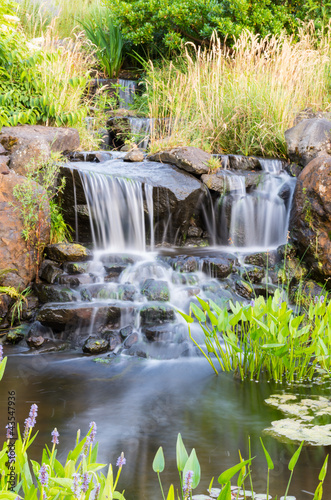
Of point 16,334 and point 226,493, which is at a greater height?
point 226,493

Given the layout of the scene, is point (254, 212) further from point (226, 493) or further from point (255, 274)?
point (226, 493)

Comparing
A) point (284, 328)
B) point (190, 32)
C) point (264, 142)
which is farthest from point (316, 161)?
point (190, 32)

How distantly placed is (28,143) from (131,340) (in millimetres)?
3040

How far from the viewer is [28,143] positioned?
21.1 feet

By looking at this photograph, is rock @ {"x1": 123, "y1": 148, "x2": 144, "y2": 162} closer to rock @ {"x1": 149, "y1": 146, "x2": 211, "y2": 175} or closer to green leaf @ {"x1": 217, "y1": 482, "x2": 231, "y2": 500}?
rock @ {"x1": 149, "y1": 146, "x2": 211, "y2": 175}

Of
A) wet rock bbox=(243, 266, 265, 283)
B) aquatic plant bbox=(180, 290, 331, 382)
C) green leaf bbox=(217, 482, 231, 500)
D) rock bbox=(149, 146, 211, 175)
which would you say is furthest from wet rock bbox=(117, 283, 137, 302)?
green leaf bbox=(217, 482, 231, 500)

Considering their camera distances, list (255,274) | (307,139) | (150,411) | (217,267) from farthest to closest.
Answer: (307,139) < (255,274) < (217,267) < (150,411)

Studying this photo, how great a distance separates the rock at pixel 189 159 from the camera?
704cm

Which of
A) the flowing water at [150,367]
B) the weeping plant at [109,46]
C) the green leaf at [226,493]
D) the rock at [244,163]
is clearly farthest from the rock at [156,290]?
the weeping plant at [109,46]

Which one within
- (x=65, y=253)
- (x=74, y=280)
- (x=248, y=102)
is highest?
(x=248, y=102)

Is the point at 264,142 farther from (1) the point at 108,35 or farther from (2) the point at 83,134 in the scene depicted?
(1) the point at 108,35

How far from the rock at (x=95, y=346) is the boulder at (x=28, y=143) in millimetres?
2376

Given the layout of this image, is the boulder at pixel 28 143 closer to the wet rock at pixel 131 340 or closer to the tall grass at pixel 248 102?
the tall grass at pixel 248 102

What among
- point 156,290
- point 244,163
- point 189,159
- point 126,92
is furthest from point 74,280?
point 126,92
